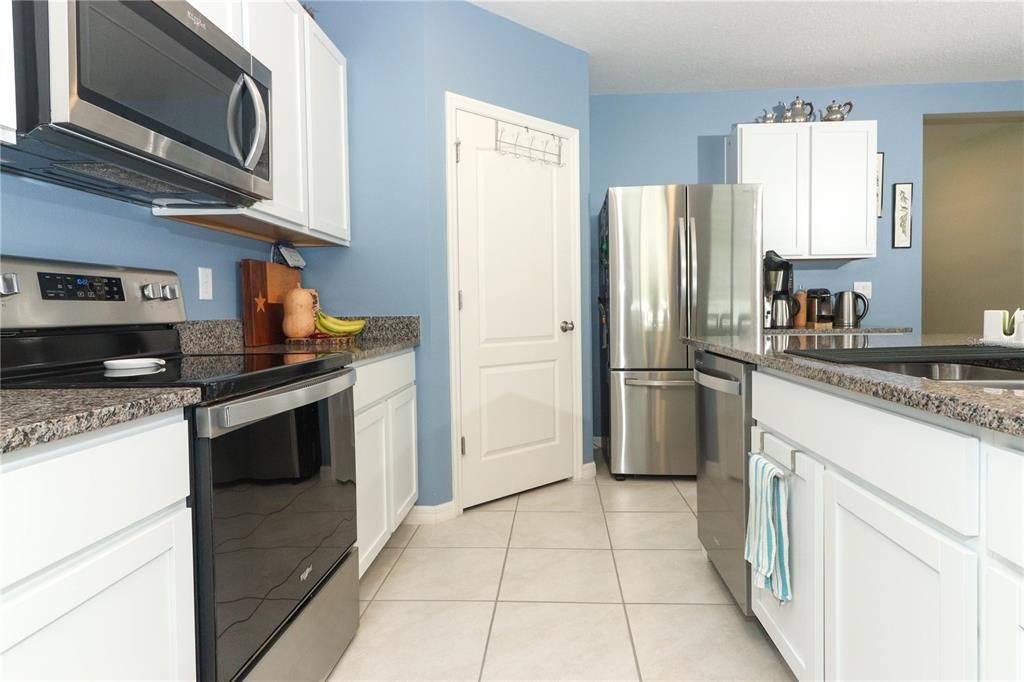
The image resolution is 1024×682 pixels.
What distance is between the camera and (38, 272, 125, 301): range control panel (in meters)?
1.40

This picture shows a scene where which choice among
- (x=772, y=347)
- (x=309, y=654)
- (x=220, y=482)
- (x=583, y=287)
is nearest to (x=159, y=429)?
(x=220, y=482)

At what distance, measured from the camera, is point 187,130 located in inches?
57.9

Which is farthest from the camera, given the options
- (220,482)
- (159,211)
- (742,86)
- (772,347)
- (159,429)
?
(742,86)

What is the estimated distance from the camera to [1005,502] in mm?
748

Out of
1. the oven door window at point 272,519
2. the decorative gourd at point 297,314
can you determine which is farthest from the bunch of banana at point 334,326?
the oven door window at point 272,519

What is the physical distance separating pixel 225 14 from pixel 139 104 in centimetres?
64

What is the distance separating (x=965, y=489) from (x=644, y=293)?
275cm

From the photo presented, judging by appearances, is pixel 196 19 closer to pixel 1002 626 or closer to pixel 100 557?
pixel 100 557

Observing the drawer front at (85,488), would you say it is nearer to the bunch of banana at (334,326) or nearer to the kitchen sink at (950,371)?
the kitchen sink at (950,371)

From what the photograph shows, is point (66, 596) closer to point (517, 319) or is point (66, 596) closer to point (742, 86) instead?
point (517, 319)

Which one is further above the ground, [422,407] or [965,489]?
[965,489]

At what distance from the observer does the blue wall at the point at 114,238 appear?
140 cm

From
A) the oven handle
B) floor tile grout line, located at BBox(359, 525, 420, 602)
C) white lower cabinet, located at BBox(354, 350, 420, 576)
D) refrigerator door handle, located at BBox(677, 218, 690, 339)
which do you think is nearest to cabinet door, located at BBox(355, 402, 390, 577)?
white lower cabinet, located at BBox(354, 350, 420, 576)

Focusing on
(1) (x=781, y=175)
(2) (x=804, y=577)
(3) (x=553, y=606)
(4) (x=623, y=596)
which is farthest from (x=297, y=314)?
(1) (x=781, y=175)
